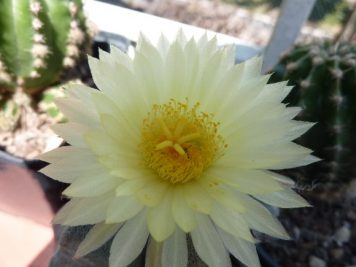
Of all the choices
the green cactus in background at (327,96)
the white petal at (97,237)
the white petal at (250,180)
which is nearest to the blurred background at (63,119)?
the green cactus in background at (327,96)

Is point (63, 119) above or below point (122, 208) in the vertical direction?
below

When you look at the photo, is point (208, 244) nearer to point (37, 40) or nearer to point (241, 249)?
point (241, 249)

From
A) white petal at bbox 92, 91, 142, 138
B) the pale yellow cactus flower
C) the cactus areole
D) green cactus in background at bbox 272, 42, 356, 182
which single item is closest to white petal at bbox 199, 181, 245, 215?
the pale yellow cactus flower

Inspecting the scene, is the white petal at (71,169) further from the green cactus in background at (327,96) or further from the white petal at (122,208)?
the green cactus in background at (327,96)

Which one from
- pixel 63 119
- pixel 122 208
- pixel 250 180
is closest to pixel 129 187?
pixel 122 208

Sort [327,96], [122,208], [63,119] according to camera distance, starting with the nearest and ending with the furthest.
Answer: [122,208]
[327,96]
[63,119]

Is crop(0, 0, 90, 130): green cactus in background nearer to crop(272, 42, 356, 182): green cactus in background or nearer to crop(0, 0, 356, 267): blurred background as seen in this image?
crop(0, 0, 356, 267): blurred background
